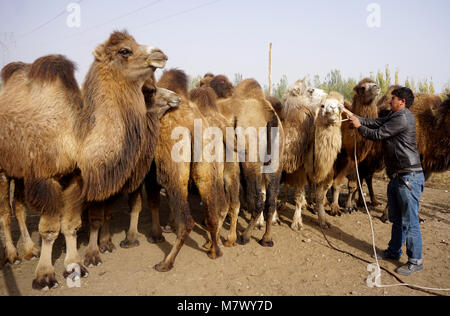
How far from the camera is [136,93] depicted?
3777 millimetres

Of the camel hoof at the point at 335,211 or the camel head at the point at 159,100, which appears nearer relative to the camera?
the camel head at the point at 159,100

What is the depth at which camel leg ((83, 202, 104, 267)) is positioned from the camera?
435 cm

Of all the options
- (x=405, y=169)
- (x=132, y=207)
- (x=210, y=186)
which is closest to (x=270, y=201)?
(x=210, y=186)

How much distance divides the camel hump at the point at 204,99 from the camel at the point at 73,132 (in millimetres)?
1131

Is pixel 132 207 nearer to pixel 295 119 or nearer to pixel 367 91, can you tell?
pixel 295 119

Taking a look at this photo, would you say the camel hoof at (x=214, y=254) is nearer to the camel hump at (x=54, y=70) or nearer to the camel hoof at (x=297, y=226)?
the camel hoof at (x=297, y=226)

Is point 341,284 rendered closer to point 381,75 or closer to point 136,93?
point 136,93

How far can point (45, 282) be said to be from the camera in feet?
12.1

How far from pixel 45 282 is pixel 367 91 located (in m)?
6.36

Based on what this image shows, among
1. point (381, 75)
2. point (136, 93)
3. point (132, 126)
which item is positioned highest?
point (381, 75)

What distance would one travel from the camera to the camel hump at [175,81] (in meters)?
4.81

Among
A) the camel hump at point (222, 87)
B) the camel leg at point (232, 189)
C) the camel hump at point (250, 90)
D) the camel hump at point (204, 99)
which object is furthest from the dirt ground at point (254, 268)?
the camel hump at point (222, 87)
